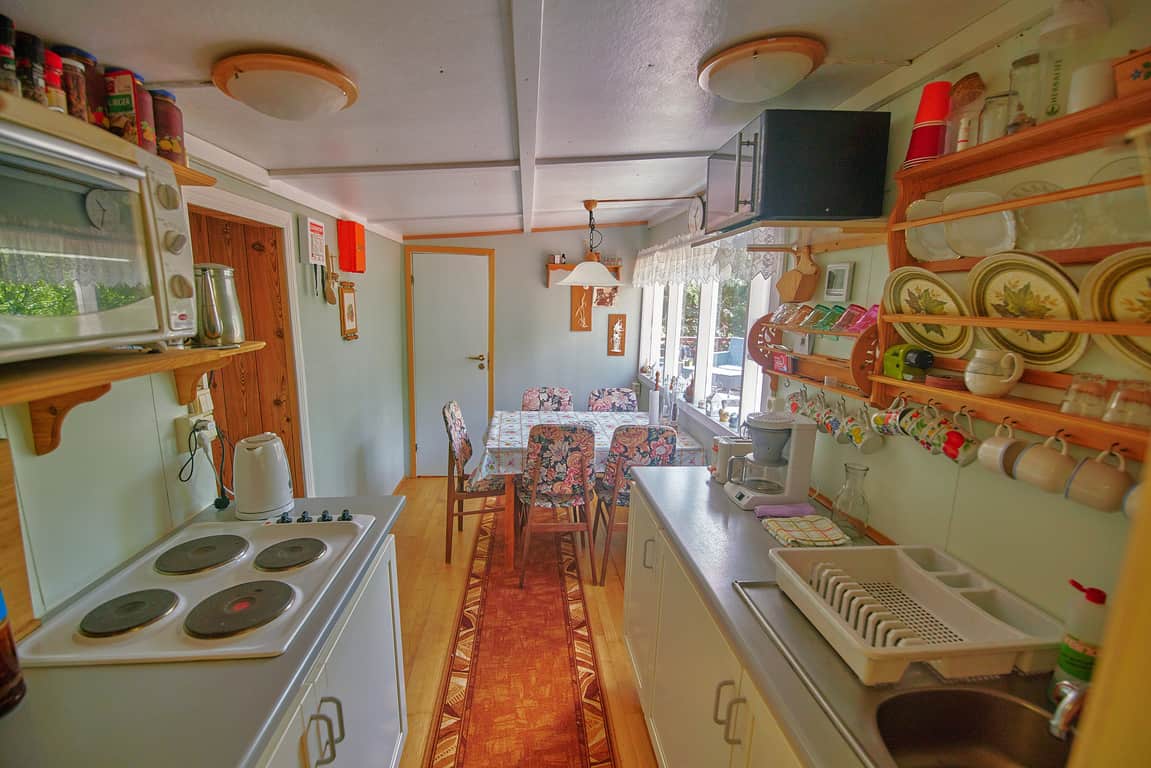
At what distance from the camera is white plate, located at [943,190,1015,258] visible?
999mm

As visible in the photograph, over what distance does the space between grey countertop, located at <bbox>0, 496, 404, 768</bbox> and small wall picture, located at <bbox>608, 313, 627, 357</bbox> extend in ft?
12.0

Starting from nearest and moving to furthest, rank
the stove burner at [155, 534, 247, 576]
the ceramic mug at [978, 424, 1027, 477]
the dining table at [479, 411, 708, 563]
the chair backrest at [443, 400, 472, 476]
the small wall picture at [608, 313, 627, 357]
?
the ceramic mug at [978, 424, 1027, 477] < the stove burner at [155, 534, 247, 576] < the dining table at [479, 411, 708, 563] < the chair backrest at [443, 400, 472, 476] < the small wall picture at [608, 313, 627, 357]

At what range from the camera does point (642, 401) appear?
172 inches

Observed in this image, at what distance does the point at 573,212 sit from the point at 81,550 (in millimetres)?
3060

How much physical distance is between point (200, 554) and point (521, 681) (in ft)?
4.38

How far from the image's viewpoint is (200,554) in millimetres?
1243

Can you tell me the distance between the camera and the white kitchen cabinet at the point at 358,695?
0.94 m

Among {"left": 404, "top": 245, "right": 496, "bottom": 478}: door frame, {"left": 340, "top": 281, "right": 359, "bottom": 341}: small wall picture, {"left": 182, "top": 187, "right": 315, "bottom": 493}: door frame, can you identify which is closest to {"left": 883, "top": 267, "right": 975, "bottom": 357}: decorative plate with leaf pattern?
{"left": 182, "top": 187, "right": 315, "bottom": 493}: door frame

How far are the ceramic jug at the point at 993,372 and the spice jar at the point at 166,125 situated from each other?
1.79 metres

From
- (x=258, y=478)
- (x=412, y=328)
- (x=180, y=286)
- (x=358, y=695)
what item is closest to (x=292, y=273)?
(x=258, y=478)

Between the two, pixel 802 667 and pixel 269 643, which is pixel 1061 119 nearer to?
pixel 802 667

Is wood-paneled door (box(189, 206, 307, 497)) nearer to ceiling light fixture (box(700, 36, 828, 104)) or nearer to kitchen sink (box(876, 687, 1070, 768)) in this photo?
ceiling light fixture (box(700, 36, 828, 104))

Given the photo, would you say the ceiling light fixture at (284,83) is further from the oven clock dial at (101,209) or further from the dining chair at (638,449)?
the dining chair at (638,449)

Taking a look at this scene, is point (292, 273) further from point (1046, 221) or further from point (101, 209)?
point (1046, 221)
